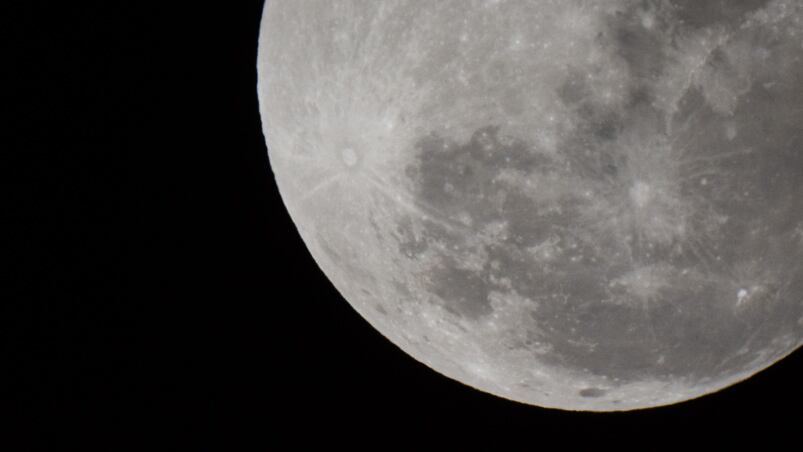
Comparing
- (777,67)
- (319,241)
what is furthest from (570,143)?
(319,241)

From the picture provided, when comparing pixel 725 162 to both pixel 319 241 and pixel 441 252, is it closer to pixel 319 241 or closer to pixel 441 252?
pixel 441 252

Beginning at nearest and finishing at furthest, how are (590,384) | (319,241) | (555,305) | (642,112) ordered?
1. (642,112)
2. (555,305)
3. (590,384)
4. (319,241)

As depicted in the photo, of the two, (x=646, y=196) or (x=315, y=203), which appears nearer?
(x=646, y=196)

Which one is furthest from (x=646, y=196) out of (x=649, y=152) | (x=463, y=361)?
(x=463, y=361)

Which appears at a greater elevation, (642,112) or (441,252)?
(642,112)

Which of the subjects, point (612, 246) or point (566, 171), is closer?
point (566, 171)

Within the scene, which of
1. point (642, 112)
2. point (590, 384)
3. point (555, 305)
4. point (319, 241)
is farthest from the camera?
point (319, 241)

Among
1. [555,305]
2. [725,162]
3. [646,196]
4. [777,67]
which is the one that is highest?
[777,67]
